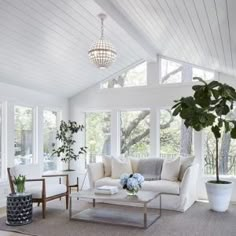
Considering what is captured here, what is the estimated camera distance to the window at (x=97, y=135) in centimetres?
710

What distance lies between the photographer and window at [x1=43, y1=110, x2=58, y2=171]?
6.77m

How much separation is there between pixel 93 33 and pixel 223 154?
3457mm

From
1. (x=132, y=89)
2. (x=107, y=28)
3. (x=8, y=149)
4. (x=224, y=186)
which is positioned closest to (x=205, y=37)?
(x=107, y=28)

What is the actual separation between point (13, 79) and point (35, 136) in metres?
1.41

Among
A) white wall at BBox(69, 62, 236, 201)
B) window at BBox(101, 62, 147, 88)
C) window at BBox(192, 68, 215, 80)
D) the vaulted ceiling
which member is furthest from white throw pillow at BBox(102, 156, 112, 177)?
window at BBox(192, 68, 215, 80)

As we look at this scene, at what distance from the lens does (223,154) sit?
598 centimetres

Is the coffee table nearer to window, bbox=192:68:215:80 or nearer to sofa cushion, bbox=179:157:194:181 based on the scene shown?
sofa cushion, bbox=179:157:194:181

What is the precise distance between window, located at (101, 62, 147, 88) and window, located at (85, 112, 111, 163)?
2.40 ft

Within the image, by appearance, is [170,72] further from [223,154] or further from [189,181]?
[189,181]

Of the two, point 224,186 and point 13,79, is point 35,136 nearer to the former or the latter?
point 13,79

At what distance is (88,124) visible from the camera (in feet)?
24.2

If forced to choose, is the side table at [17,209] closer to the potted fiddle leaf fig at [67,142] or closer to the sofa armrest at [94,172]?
the sofa armrest at [94,172]

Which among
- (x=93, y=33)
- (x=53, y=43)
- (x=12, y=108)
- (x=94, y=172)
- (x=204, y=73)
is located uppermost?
(x=93, y=33)

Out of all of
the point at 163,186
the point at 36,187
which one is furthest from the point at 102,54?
the point at 163,186
